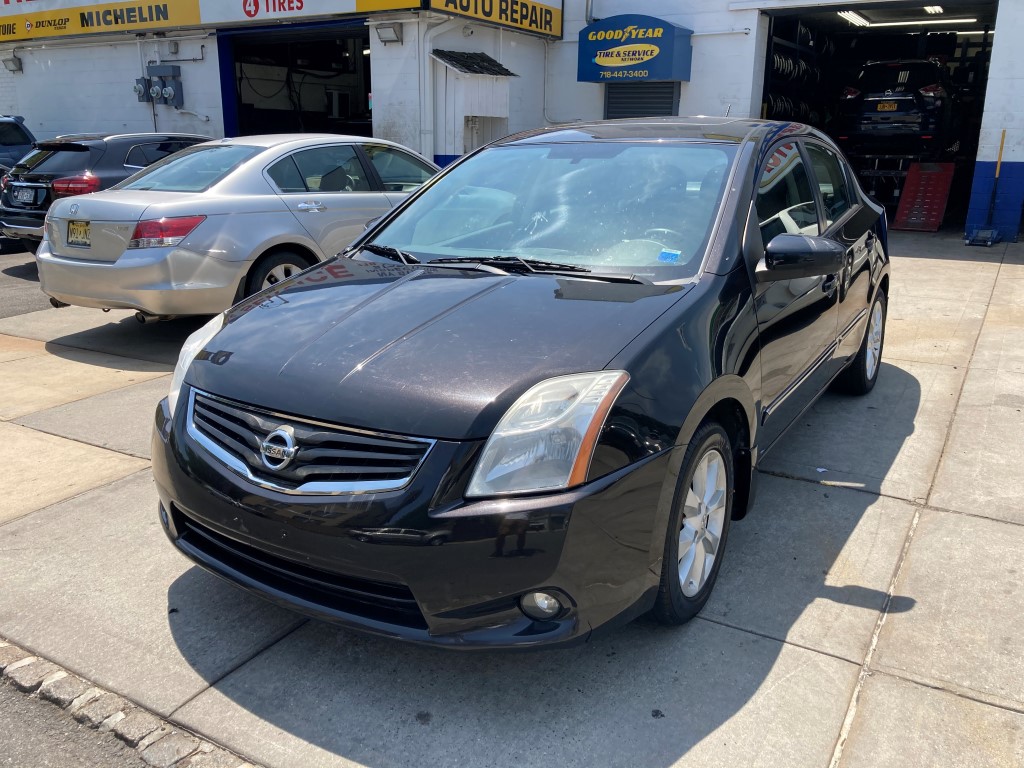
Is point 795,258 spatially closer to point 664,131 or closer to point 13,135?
point 664,131

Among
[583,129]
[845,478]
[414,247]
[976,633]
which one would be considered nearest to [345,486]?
[414,247]

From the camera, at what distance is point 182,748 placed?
2.44m

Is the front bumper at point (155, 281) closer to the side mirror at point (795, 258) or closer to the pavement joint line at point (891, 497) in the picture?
the pavement joint line at point (891, 497)

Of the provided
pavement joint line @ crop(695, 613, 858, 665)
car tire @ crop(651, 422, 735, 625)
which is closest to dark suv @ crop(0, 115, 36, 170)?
car tire @ crop(651, 422, 735, 625)

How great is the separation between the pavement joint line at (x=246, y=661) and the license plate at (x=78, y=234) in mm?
4357

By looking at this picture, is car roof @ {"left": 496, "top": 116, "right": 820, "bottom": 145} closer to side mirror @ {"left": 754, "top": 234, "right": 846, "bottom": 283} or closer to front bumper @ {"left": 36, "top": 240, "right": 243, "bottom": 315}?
side mirror @ {"left": 754, "top": 234, "right": 846, "bottom": 283}

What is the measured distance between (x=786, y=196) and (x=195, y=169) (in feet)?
15.8

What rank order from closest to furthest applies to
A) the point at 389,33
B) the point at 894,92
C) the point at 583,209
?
the point at 583,209
the point at 389,33
the point at 894,92

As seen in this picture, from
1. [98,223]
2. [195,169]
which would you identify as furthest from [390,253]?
[195,169]

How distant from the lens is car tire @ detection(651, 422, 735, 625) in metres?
2.67

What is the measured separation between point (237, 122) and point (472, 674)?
1569 centimetres

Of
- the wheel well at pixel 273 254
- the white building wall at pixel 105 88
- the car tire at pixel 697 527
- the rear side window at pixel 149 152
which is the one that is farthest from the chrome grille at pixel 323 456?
A: the white building wall at pixel 105 88

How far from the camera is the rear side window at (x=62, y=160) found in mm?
9062

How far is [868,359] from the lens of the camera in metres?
5.38
